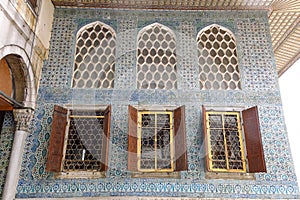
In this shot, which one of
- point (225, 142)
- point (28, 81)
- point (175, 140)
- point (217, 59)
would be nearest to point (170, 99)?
point (175, 140)

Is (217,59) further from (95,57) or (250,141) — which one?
(95,57)

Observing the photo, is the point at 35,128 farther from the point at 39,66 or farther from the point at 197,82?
the point at 197,82

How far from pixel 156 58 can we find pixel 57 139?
2.74 m

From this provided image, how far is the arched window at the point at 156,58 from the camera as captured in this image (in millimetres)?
6352

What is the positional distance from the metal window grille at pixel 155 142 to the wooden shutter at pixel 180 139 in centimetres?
15

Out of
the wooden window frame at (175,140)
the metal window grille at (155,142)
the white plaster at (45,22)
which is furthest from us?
the white plaster at (45,22)

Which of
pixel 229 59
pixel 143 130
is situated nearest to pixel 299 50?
pixel 229 59

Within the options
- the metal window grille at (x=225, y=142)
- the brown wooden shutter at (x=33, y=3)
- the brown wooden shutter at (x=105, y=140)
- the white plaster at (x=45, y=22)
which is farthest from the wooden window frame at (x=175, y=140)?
the brown wooden shutter at (x=33, y=3)

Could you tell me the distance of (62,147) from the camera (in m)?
5.67

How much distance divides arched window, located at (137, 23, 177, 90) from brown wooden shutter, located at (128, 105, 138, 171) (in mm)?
750

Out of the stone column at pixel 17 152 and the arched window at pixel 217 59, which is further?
the arched window at pixel 217 59

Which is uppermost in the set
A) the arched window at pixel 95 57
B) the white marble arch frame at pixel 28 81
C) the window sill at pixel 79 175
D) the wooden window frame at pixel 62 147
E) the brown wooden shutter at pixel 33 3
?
the brown wooden shutter at pixel 33 3

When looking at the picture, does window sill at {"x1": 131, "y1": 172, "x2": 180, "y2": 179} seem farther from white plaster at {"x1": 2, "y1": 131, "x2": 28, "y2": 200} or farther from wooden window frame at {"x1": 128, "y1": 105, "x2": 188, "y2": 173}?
white plaster at {"x1": 2, "y1": 131, "x2": 28, "y2": 200}

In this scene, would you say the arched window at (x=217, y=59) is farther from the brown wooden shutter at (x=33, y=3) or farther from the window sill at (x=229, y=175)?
the brown wooden shutter at (x=33, y=3)
